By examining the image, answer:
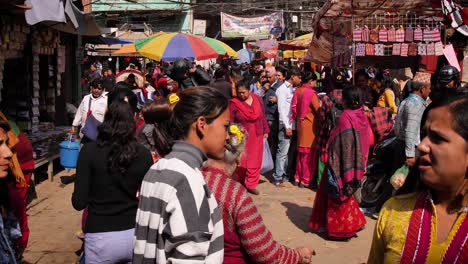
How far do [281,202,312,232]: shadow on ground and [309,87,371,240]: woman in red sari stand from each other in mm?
662

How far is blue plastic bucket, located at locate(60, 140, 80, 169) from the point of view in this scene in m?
8.97

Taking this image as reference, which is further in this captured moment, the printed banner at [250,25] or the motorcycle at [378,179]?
the printed banner at [250,25]

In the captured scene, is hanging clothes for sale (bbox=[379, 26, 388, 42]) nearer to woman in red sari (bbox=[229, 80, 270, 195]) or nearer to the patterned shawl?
woman in red sari (bbox=[229, 80, 270, 195])

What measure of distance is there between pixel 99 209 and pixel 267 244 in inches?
51.9

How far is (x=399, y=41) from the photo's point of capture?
7.86 metres

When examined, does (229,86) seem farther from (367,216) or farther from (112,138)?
(112,138)

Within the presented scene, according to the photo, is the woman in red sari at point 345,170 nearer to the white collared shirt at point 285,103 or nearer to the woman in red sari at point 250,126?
the woman in red sari at point 250,126

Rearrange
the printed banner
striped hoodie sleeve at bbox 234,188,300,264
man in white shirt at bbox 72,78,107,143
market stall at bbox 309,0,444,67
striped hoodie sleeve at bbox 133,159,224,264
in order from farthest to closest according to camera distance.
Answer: the printed banner → man in white shirt at bbox 72,78,107,143 → market stall at bbox 309,0,444,67 → striped hoodie sleeve at bbox 234,188,300,264 → striped hoodie sleeve at bbox 133,159,224,264

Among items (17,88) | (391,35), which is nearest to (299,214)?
(391,35)

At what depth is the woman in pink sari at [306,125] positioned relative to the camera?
846 centimetres

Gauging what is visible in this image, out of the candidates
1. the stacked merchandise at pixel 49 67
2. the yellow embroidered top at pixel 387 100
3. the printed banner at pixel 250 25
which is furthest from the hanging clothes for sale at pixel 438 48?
the printed banner at pixel 250 25

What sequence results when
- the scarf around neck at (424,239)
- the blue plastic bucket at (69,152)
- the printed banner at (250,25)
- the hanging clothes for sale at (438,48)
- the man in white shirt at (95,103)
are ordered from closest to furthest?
the scarf around neck at (424,239), the hanging clothes for sale at (438,48), the man in white shirt at (95,103), the blue plastic bucket at (69,152), the printed banner at (250,25)

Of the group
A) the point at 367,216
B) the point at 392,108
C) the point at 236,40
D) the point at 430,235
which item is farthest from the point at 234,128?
the point at 236,40

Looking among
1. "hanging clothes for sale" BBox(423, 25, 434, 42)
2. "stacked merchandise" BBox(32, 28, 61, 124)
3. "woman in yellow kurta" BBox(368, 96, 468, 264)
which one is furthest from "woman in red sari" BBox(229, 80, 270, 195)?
"woman in yellow kurta" BBox(368, 96, 468, 264)
